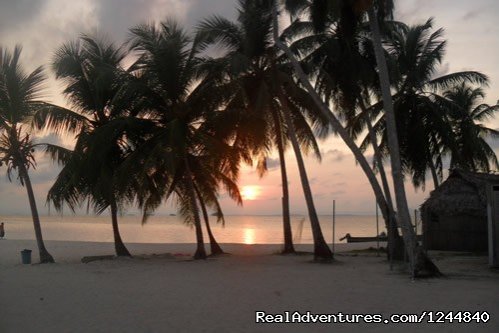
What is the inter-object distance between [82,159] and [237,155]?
5553 mm

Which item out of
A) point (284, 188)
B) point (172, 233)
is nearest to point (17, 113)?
point (284, 188)

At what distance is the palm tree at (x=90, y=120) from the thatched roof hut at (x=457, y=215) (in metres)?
12.5

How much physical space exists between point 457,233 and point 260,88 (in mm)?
10813

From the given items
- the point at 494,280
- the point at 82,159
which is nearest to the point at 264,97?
the point at 82,159

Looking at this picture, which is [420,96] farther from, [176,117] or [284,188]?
[176,117]

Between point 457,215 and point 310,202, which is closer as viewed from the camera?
point 310,202

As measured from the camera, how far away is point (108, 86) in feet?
61.2

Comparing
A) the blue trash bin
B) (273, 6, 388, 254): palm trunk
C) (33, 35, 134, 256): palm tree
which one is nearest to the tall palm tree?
(273, 6, 388, 254): palm trunk

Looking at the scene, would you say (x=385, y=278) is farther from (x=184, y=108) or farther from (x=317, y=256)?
(x=184, y=108)

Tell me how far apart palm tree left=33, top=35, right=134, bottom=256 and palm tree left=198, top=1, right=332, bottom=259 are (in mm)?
3884

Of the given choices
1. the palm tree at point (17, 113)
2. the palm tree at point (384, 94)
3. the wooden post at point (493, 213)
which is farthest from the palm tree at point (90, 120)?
the wooden post at point (493, 213)

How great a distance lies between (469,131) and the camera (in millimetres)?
23844

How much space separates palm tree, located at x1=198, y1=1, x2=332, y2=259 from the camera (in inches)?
695

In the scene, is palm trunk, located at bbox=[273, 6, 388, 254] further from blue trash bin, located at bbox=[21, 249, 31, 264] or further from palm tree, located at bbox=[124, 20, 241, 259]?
blue trash bin, located at bbox=[21, 249, 31, 264]
